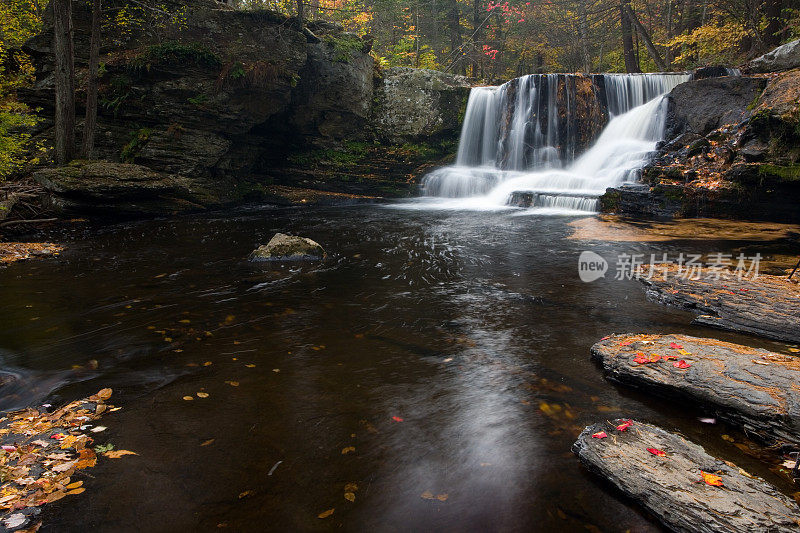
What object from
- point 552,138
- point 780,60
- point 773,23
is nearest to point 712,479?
point 780,60

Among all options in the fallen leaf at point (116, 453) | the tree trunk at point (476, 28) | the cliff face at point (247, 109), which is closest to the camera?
the fallen leaf at point (116, 453)

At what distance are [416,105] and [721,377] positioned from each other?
1743 cm

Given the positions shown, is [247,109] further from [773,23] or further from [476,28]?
[773,23]

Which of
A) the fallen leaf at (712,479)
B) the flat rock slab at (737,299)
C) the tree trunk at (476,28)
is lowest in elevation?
the fallen leaf at (712,479)

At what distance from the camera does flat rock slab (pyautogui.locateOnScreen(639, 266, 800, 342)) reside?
4395mm

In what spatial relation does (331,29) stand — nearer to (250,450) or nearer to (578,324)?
(578,324)

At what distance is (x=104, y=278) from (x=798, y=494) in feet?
28.5

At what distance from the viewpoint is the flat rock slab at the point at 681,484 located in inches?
80.7

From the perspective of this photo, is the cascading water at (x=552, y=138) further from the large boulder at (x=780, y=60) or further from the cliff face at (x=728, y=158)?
the large boulder at (x=780, y=60)

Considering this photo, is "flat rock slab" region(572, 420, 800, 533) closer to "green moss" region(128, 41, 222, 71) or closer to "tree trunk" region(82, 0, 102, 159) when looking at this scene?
"tree trunk" region(82, 0, 102, 159)

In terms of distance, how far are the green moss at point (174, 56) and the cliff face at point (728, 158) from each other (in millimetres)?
13202

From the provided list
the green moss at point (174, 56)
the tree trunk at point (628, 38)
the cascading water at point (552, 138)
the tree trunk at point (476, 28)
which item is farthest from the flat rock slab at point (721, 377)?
the tree trunk at point (476, 28)

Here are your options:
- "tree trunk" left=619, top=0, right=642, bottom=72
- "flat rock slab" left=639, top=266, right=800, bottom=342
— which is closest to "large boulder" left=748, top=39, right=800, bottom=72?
"tree trunk" left=619, top=0, right=642, bottom=72

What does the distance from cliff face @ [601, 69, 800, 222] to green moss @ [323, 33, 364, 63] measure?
1097 cm
